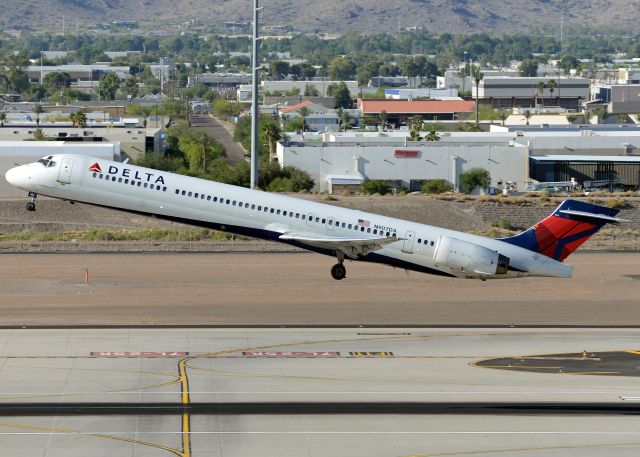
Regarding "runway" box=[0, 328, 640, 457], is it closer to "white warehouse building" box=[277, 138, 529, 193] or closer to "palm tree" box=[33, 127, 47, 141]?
"white warehouse building" box=[277, 138, 529, 193]

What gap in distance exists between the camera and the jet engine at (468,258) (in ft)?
231

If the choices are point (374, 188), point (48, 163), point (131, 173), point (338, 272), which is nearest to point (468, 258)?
point (338, 272)

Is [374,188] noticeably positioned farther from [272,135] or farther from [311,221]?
[311,221]

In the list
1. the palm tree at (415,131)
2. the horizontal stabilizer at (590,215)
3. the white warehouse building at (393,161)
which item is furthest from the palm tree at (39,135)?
the horizontal stabilizer at (590,215)

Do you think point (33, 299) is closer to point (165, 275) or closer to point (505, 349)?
point (165, 275)

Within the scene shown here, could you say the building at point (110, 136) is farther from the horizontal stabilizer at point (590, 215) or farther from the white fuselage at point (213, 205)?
the horizontal stabilizer at point (590, 215)

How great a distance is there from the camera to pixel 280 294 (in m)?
75.4

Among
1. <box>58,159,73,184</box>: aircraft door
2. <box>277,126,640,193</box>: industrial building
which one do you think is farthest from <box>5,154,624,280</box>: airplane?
<box>277,126,640,193</box>: industrial building

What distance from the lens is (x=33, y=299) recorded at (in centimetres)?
7288

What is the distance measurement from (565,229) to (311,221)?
1380 cm

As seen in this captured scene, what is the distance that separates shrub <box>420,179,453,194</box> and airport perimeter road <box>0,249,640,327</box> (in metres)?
48.8

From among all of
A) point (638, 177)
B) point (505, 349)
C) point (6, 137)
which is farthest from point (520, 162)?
point (505, 349)

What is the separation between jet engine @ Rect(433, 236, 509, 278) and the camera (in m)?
70.5

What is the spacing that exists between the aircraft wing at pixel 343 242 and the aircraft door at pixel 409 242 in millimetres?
1396
